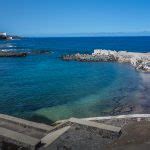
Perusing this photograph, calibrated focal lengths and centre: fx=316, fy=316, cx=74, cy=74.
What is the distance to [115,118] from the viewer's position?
17250 mm

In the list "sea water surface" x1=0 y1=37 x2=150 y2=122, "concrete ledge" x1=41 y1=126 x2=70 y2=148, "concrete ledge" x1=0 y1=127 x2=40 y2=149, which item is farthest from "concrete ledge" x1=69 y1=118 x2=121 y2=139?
"sea water surface" x1=0 y1=37 x2=150 y2=122

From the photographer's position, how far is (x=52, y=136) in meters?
14.0

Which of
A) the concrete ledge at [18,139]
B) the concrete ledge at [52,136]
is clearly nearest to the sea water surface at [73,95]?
the concrete ledge at [52,136]

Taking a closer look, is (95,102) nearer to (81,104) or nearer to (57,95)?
(81,104)

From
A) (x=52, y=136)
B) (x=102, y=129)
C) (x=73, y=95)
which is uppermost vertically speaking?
(x=102, y=129)

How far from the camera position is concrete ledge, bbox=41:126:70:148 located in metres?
13.2

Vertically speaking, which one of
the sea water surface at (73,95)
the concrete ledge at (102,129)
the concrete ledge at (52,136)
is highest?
the concrete ledge at (102,129)

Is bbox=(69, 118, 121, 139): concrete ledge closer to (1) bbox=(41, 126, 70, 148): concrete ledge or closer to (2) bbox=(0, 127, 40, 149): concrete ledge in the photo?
(1) bbox=(41, 126, 70, 148): concrete ledge

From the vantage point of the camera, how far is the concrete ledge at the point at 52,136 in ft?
Answer: 43.3

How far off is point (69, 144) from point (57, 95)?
61.6ft

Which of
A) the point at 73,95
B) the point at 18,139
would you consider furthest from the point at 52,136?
the point at 73,95

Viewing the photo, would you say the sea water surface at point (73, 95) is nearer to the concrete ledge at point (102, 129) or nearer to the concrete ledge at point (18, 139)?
the concrete ledge at point (102, 129)

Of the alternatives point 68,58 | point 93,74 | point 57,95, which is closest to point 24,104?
point 57,95

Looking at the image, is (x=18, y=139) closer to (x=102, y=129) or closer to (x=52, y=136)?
(x=52, y=136)
